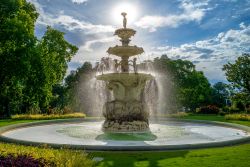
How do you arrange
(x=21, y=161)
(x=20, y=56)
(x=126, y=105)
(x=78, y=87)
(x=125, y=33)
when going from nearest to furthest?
(x=21, y=161) < (x=126, y=105) < (x=125, y=33) < (x=20, y=56) < (x=78, y=87)

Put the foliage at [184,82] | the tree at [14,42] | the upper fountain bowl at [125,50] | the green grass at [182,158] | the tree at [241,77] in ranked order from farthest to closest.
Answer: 1. the foliage at [184,82]
2. the tree at [241,77]
3. the tree at [14,42]
4. the upper fountain bowl at [125,50]
5. the green grass at [182,158]

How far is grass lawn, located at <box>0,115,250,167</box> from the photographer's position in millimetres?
9500

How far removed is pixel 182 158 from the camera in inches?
407

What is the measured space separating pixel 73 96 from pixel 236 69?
35089 millimetres

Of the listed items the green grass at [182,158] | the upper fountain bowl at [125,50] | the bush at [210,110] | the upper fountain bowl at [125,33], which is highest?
the upper fountain bowl at [125,33]

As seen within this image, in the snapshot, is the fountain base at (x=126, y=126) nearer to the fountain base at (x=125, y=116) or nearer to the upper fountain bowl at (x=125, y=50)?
the fountain base at (x=125, y=116)

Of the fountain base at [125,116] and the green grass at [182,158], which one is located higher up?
the fountain base at [125,116]

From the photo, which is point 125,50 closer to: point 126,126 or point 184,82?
point 126,126

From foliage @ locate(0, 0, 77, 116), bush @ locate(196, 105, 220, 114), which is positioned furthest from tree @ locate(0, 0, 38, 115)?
bush @ locate(196, 105, 220, 114)

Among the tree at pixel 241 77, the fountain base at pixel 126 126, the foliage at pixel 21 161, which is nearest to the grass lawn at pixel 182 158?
the foliage at pixel 21 161

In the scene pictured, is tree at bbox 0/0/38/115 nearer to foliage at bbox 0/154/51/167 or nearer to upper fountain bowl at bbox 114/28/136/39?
upper fountain bowl at bbox 114/28/136/39

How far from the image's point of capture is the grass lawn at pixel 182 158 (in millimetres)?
9500

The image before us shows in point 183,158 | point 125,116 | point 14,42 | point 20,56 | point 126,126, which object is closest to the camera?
point 183,158

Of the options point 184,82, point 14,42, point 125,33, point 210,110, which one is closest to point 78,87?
point 184,82
